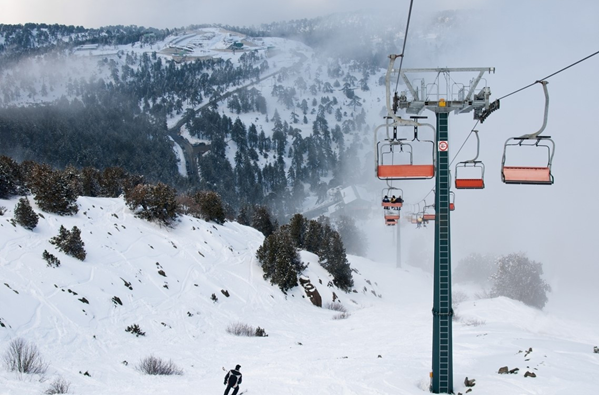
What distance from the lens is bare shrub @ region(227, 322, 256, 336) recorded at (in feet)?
72.2

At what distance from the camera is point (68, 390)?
11008 millimetres

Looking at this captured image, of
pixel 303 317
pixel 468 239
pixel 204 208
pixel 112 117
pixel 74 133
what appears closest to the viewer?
pixel 303 317

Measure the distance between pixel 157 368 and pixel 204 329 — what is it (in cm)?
745

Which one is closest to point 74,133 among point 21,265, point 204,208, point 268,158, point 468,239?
point 268,158

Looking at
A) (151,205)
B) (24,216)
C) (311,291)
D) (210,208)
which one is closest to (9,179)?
(24,216)

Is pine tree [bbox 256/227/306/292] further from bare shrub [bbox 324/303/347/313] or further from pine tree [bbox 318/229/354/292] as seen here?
pine tree [bbox 318/229/354/292]

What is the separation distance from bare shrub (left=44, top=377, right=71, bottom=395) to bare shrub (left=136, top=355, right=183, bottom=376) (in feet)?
9.64

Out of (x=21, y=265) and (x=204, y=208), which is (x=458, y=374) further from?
(x=204, y=208)

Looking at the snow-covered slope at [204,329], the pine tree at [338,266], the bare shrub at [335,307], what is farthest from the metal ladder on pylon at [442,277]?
the pine tree at [338,266]

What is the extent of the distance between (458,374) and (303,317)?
55.1ft

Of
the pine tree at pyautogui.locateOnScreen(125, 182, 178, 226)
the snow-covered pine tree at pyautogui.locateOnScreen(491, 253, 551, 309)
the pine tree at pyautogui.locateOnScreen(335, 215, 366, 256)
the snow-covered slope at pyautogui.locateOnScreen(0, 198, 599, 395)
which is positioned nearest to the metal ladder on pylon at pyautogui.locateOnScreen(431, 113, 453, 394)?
the snow-covered slope at pyautogui.locateOnScreen(0, 198, 599, 395)

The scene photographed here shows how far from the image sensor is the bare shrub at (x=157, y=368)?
13.9 m

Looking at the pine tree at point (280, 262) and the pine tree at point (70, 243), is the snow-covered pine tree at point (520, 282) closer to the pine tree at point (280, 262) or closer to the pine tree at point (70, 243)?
the pine tree at point (280, 262)

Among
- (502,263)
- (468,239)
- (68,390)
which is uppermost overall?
(68,390)
